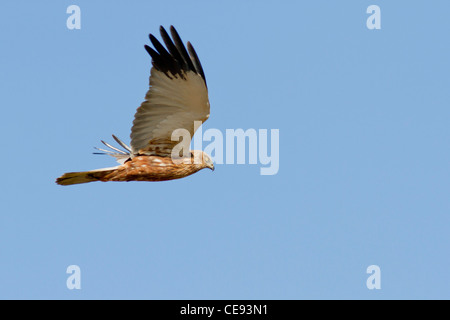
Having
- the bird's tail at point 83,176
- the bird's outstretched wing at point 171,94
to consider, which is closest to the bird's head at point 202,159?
the bird's outstretched wing at point 171,94

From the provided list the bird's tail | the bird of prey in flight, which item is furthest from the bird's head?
the bird's tail

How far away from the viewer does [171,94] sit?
1070 centimetres

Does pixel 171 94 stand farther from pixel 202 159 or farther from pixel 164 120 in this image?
pixel 202 159

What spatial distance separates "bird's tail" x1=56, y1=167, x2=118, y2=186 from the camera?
10.5 metres

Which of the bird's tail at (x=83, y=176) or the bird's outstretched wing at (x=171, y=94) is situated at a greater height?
the bird's outstretched wing at (x=171, y=94)

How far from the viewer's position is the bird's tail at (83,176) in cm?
1055

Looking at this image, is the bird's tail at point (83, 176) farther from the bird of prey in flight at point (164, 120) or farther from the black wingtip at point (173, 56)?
the black wingtip at point (173, 56)

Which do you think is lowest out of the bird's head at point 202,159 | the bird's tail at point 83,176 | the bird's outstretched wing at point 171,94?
the bird's tail at point 83,176

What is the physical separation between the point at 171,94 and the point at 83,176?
6.06 feet

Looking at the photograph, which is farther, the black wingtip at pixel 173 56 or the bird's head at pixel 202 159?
the bird's head at pixel 202 159

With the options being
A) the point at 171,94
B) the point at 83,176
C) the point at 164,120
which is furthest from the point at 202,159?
the point at 83,176

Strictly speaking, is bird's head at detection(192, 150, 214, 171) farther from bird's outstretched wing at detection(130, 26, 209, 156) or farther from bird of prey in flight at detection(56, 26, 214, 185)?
bird's outstretched wing at detection(130, 26, 209, 156)
